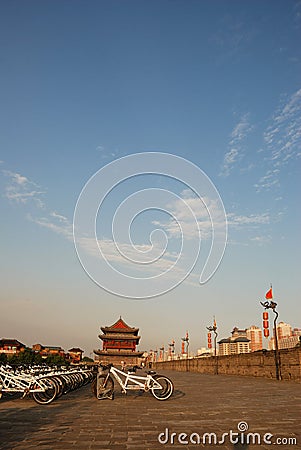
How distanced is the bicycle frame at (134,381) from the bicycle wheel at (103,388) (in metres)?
0.37

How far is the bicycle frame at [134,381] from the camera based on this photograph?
8711mm

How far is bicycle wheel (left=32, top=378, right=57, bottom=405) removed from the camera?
8.18 metres

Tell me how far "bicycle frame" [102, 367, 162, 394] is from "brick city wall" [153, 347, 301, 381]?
11.4m

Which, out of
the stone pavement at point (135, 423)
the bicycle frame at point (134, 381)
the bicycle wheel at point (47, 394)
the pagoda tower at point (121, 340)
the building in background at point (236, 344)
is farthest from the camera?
the pagoda tower at point (121, 340)

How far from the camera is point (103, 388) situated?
360 inches

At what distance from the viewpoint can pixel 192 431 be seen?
17.6ft

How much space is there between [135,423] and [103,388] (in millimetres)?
3448

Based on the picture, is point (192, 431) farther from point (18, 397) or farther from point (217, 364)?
point (217, 364)

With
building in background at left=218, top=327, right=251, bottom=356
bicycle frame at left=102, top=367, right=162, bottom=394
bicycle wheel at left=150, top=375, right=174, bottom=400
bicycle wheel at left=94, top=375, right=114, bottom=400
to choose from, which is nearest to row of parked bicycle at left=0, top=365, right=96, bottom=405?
bicycle wheel at left=94, top=375, right=114, bottom=400

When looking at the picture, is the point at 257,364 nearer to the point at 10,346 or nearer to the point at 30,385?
the point at 30,385

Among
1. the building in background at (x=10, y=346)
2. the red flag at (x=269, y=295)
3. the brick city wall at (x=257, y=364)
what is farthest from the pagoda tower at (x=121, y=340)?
the red flag at (x=269, y=295)

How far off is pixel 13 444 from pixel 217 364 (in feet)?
90.5

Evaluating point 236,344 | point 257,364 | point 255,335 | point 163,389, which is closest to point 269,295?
point 257,364

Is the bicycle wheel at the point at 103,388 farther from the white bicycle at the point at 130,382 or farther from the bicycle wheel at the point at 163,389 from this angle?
the bicycle wheel at the point at 163,389
